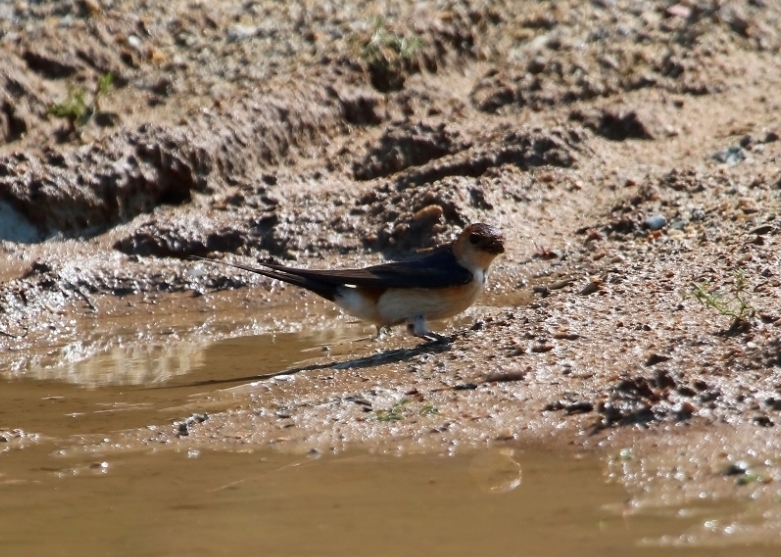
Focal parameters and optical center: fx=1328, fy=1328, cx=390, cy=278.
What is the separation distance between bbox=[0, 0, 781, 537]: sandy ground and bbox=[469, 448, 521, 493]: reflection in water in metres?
0.57

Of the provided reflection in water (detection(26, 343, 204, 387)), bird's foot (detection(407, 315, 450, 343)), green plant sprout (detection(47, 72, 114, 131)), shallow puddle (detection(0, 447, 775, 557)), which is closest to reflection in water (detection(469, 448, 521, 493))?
shallow puddle (detection(0, 447, 775, 557))

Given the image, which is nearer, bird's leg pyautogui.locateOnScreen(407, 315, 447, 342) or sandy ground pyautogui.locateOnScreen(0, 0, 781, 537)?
sandy ground pyautogui.locateOnScreen(0, 0, 781, 537)

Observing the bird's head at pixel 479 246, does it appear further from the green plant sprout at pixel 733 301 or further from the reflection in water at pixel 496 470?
the reflection in water at pixel 496 470

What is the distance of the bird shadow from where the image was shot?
240 inches

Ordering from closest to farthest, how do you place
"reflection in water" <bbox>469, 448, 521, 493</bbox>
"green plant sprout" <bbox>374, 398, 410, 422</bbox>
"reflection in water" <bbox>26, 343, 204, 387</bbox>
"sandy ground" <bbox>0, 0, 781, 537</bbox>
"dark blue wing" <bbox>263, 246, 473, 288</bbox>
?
"reflection in water" <bbox>469, 448, 521, 493</bbox>, "green plant sprout" <bbox>374, 398, 410, 422</bbox>, "sandy ground" <bbox>0, 0, 781, 537</bbox>, "reflection in water" <bbox>26, 343, 204, 387</bbox>, "dark blue wing" <bbox>263, 246, 473, 288</bbox>

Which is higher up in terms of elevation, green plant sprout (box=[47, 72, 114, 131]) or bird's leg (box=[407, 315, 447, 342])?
green plant sprout (box=[47, 72, 114, 131])

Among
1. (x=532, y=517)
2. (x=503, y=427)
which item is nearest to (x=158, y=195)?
(x=503, y=427)

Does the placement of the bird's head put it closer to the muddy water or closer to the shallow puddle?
the muddy water

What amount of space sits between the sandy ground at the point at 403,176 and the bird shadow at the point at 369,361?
0.03m

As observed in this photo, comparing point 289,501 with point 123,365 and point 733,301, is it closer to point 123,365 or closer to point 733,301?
point 123,365

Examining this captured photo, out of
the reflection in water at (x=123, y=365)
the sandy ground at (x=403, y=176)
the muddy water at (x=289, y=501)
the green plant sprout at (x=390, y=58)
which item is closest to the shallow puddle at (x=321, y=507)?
the muddy water at (x=289, y=501)

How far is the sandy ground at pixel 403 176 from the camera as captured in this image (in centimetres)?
602

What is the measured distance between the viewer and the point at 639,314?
6.34m

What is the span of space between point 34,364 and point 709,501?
392cm
